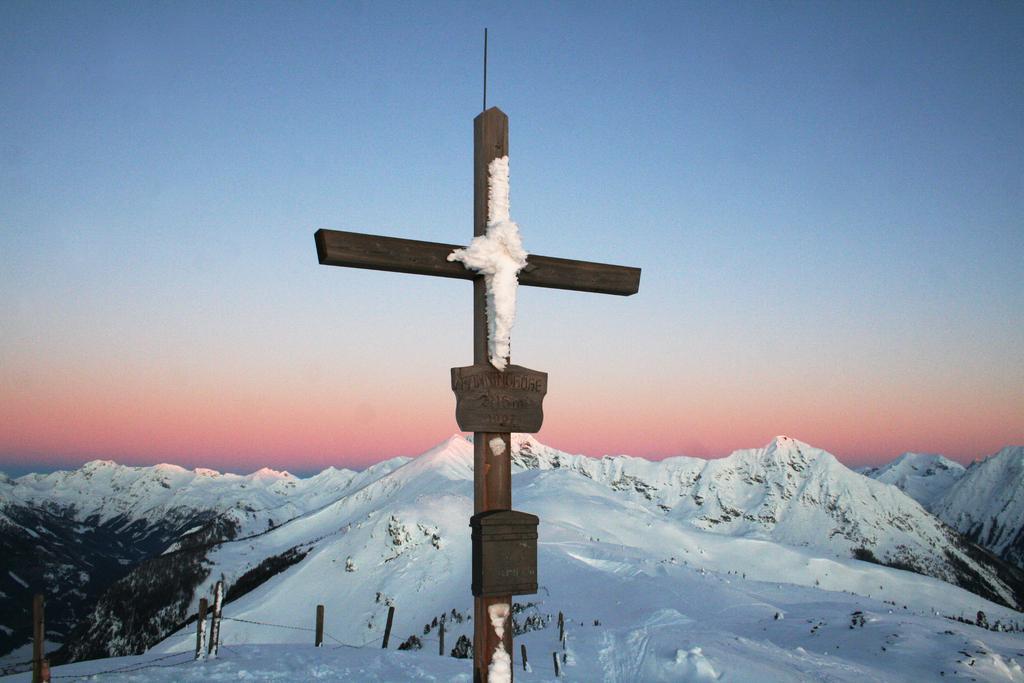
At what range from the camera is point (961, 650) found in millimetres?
16578

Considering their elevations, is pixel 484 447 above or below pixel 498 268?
below

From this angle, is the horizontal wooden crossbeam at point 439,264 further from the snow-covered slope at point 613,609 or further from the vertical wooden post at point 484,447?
the snow-covered slope at point 613,609

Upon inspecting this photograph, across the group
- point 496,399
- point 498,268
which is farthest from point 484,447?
point 498,268

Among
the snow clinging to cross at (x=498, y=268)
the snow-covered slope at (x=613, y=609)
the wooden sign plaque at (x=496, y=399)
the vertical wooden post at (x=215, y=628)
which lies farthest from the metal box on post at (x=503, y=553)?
the vertical wooden post at (x=215, y=628)

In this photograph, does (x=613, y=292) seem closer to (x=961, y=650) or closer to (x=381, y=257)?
(x=381, y=257)

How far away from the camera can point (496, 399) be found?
618cm

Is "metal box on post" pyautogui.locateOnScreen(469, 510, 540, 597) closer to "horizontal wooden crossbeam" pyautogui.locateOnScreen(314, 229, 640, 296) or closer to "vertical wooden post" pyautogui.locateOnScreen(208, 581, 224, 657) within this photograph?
"horizontal wooden crossbeam" pyautogui.locateOnScreen(314, 229, 640, 296)

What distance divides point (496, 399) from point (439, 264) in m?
1.38

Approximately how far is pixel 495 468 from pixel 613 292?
7.72 ft

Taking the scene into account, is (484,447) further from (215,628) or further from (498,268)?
(215,628)

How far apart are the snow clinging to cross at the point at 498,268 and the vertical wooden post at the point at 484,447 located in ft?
0.28

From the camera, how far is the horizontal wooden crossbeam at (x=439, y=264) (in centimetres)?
584

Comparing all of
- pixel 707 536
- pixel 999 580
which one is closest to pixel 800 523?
pixel 999 580

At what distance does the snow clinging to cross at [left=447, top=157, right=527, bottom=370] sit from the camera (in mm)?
6234
